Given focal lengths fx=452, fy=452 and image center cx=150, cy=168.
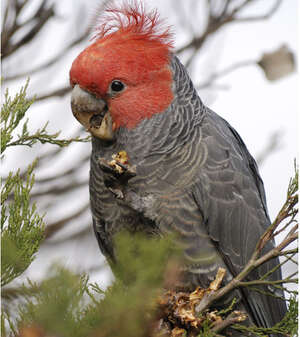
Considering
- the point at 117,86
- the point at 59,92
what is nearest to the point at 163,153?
the point at 117,86

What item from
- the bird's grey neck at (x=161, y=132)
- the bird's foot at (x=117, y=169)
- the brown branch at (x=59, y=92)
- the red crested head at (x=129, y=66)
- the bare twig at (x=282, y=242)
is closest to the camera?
the bare twig at (x=282, y=242)

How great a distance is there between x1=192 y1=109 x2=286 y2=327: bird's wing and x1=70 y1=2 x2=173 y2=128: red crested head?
0.35 meters

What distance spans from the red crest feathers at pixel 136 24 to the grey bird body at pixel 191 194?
15 cm

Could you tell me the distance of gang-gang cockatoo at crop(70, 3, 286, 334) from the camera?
2.26m

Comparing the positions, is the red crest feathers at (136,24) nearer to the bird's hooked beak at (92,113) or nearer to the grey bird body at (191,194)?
the grey bird body at (191,194)

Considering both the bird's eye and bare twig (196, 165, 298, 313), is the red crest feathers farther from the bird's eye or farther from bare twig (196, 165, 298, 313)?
bare twig (196, 165, 298, 313)

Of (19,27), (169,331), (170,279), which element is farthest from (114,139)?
(170,279)

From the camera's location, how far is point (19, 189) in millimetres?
1588

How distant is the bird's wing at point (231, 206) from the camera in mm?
2332

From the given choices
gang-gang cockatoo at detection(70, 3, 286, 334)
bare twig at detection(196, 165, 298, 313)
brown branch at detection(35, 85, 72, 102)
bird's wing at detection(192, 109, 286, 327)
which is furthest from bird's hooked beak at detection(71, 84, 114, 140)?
bare twig at detection(196, 165, 298, 313)

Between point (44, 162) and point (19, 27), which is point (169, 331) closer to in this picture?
point (44, 162)

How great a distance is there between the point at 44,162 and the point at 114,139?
0.55m

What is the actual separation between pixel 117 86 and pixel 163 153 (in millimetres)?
414

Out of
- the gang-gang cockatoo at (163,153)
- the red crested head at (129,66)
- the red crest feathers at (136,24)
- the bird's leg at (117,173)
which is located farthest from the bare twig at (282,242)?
the red crest feathers at (136,24)
